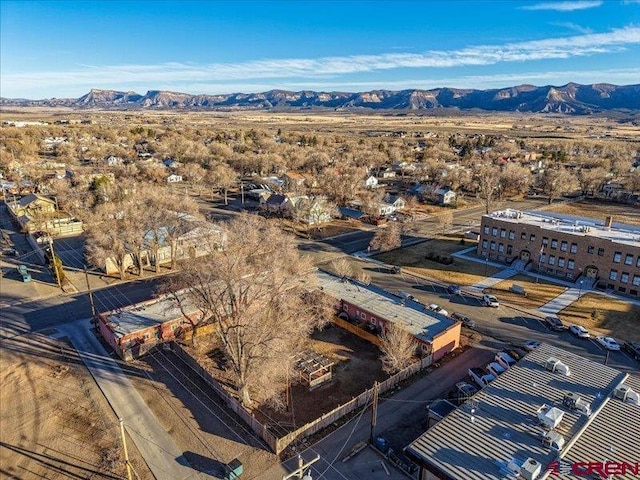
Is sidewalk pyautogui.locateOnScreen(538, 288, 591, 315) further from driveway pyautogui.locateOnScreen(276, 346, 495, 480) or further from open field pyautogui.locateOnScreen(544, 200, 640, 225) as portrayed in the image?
open field pyautogui.locateOnScreen(544, 200, 640, 225)

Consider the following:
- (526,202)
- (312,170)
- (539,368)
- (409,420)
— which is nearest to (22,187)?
(312,170)

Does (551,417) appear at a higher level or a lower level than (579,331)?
higher

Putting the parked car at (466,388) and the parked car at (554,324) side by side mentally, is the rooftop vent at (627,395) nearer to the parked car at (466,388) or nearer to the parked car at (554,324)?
the parked car at (466,388)

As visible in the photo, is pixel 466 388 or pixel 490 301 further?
pixel 490 301

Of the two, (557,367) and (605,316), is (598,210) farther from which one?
(557,367)

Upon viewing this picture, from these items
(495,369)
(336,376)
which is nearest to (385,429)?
(336,376)

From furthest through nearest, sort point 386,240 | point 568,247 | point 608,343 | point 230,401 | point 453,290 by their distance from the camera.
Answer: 1. point 386,240
2. point 568,247
3. point 453,290
4. point 608,343
5. point 230,401

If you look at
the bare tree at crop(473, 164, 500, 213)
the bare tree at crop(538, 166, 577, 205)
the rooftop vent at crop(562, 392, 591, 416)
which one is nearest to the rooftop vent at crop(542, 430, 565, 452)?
the rooftop vent at crop(562, 392, 591, 416)

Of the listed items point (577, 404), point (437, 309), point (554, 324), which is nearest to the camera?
point (577, 404)
